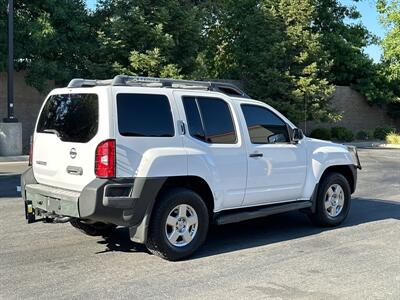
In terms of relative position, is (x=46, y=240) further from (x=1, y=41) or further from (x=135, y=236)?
(x=1, y=41)

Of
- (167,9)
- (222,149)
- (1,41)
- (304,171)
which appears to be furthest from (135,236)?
(167,9)

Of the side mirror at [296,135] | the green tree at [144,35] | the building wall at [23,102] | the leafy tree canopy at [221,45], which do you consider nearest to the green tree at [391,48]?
the leafy tree canopy at [221,45]

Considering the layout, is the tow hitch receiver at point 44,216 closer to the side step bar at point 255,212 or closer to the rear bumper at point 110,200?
the rear bumper at point 110,200

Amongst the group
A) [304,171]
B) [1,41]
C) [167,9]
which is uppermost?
[167,9]

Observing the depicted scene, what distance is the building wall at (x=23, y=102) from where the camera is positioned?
67.3 feet

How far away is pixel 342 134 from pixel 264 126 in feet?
75.2

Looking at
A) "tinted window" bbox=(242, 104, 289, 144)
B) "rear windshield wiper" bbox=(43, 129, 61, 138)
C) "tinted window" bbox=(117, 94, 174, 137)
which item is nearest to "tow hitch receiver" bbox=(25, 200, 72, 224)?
"rear windshield wiper" bbox=(43, 129, 61, 138)

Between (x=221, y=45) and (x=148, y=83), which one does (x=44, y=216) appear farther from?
(x=221, y=45)

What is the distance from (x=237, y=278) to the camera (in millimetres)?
5734

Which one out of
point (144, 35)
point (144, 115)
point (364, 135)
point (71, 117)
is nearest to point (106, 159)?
point (144, 115)

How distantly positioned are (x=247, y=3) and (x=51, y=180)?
79.6 feet

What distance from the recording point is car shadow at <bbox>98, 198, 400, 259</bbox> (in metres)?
7.00

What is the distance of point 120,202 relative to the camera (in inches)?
234

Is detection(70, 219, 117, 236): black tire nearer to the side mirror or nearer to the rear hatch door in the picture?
the rear hatch door
